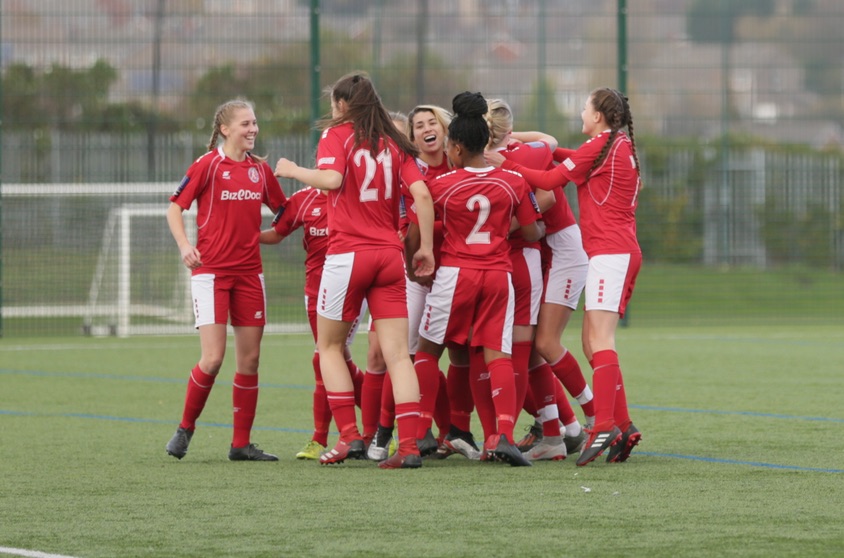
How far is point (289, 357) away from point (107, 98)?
16.1ft

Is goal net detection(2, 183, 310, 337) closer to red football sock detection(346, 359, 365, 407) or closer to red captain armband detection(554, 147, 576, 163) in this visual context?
→ red football sock detection(346, 359, 365, 407)

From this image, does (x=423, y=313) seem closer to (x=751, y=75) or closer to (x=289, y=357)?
(x=289, y=357)

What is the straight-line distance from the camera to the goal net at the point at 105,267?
17250 millimetres

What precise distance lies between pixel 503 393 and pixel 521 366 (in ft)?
1.39

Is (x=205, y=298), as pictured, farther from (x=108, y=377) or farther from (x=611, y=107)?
(x=108, y=377)

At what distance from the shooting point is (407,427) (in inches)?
267

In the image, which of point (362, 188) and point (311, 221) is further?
point (311, 221)

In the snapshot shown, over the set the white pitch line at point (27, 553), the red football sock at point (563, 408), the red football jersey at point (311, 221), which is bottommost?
the white pitch line at point (27, 553)

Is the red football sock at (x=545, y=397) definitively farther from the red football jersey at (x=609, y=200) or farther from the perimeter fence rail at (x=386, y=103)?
the perimeter fence rail at (x=386, y=103)

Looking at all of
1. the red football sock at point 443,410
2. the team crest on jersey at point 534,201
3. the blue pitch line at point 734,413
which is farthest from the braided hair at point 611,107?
the blue pitch line at point 734,413

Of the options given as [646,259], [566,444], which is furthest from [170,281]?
[566,444]

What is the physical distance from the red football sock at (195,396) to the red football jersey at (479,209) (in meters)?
1.42

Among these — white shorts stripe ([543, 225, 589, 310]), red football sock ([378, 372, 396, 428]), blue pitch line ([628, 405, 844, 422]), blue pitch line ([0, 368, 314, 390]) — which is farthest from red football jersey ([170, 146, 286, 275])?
blue pitch line ([0, 368, 314, 390])

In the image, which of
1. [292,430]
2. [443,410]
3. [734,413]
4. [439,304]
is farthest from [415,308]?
[734,413]
